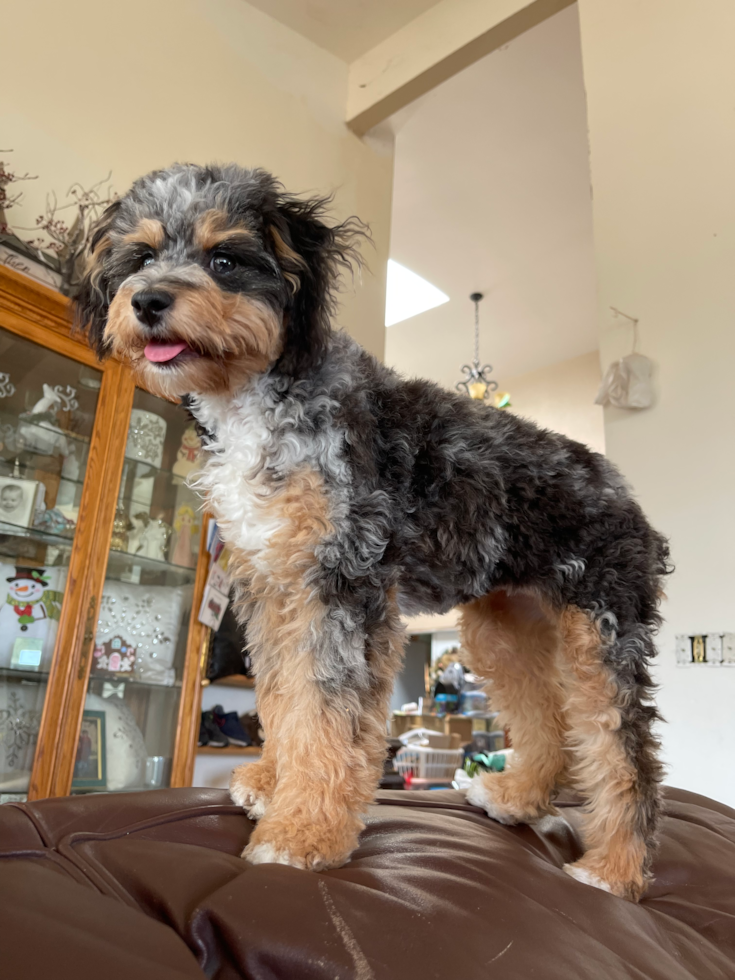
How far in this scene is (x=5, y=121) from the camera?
126 inches

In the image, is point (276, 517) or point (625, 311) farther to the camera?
point (625, 311)

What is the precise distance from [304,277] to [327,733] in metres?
0.92

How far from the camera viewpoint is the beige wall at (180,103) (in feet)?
11.0

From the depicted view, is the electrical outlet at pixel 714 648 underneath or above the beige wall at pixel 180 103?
underneath

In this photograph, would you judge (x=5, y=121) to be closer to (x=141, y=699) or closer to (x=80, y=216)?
(x=80, y=216)

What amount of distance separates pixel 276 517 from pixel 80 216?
242 cm

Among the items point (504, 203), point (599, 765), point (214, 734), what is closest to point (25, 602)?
point (214, 734)

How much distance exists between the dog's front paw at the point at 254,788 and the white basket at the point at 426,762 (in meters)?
6.08

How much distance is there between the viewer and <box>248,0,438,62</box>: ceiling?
14.8 ft

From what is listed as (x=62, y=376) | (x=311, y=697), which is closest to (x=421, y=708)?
(x=62, y=376)

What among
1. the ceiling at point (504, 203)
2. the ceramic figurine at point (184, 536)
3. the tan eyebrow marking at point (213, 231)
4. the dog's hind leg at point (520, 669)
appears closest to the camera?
the tan eyebrow marking at point (213, 231)

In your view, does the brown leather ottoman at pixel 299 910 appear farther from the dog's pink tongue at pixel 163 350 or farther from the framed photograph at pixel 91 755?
the framed photograph at pixel 91 755

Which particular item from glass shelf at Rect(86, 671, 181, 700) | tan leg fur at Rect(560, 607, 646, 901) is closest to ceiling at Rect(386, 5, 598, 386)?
glass shelf at Rect(86, 671, 181, 700)

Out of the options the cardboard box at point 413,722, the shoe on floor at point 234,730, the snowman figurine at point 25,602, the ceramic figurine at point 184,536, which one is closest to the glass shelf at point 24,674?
the snowman figurine at point 25,602
